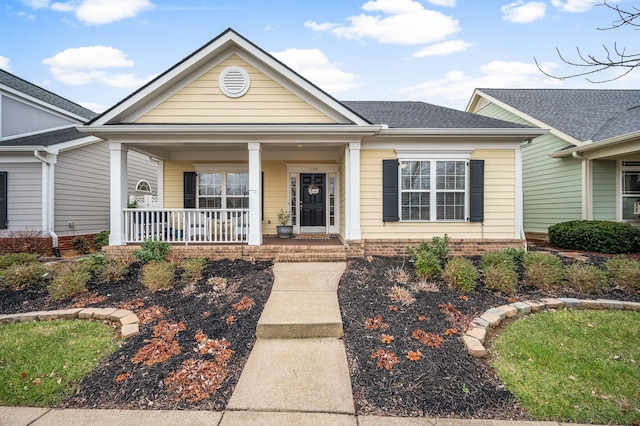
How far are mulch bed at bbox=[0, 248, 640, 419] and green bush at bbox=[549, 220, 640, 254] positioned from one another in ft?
14.7

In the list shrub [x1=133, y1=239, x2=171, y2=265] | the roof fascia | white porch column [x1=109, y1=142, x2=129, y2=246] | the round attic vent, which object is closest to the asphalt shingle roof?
the round attic vent

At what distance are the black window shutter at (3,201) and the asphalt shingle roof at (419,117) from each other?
35.2 feet

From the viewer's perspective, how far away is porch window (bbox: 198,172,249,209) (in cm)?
970

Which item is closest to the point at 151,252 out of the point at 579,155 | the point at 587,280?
the point at 587,280

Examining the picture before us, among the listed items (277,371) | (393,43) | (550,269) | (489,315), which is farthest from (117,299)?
(393,43)

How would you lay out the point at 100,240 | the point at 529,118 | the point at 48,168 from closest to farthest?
the point at 48,168
the point at 100,240
the point at 529,118

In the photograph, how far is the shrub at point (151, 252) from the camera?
255 inches

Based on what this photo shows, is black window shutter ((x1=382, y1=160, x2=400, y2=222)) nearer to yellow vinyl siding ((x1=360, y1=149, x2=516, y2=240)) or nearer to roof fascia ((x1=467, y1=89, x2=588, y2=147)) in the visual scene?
yellow vinyl siding ((x1=360, y1=149, x2=516, y2=240))

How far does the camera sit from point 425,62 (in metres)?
13.7

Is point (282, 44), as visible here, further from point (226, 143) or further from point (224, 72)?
point (226, 143)

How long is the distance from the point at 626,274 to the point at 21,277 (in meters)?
→ 10.4

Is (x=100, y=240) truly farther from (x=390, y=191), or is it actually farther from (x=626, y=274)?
(x=626, y=274)

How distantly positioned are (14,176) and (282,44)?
10098 mm

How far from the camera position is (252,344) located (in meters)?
3.37
